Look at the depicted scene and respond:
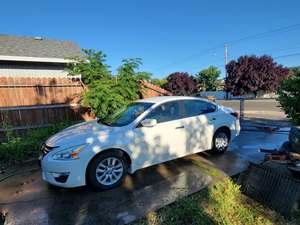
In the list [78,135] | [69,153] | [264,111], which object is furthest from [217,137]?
[264,111]

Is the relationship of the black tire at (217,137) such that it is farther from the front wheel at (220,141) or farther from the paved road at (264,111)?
the paved road at (264,111)

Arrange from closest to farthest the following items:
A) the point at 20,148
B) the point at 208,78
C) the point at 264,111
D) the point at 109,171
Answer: the point at 109,171 < the point at 20,148 < the point at 264,111 < the point at 208,78

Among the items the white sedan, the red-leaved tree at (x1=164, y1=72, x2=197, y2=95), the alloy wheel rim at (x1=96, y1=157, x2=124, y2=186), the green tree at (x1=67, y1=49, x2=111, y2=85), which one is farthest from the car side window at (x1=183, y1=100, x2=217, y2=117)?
the red-leaved tree at (x1=164, y1=72, x2=197, y2=95)

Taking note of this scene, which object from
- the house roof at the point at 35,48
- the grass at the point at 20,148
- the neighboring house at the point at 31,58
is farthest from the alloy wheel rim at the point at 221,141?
A: the house roof at the point at 35,48

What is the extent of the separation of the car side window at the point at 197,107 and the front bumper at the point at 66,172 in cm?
251

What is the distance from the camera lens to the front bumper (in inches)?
142

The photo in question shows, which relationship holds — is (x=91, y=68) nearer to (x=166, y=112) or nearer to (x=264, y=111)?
(x=166, y=112)

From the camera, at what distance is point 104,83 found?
7.88m

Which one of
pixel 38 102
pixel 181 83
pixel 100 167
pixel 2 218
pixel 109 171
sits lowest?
pixel 2 218

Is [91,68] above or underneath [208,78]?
underneath

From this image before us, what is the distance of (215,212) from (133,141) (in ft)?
5.93

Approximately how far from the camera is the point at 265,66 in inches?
1261

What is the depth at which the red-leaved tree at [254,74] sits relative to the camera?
105 feet

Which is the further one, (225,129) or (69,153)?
(225,129)
